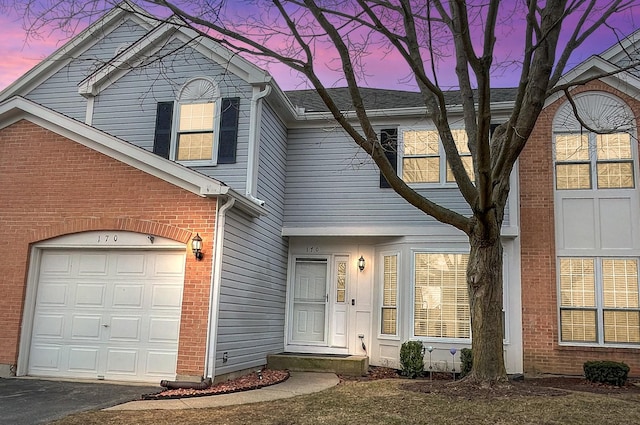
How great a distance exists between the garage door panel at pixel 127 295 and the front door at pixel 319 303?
13.3ft

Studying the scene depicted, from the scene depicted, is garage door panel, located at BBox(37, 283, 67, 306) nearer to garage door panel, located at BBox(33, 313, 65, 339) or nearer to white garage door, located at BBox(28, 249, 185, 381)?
white garage door, located at BBox(28, 249, 185, 381)

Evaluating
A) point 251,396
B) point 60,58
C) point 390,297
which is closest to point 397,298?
point 390,297

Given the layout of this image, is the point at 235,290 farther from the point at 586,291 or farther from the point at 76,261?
the point at 586,291

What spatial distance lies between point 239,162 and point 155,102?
8.25 ft

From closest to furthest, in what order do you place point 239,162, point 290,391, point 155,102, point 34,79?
1. point 290,391
2. point 239,162
3. point 155,102
4. point 34,79

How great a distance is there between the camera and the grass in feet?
19.9

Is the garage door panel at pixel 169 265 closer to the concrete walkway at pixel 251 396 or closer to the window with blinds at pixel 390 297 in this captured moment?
the concrete walkway at pixel 251 396

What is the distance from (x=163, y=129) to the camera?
11.4 meters

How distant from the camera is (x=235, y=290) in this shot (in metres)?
9.56

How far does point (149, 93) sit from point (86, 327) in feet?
16.6

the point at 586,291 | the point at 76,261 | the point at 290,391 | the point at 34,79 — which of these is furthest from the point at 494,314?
the point at 34,79

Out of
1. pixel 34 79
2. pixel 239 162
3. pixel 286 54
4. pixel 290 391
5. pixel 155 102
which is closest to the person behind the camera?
pixel 286 54

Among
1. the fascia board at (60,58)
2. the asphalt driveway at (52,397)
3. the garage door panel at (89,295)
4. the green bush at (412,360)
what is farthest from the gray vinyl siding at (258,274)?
the fascia board at (60,58)

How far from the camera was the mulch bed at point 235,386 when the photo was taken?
25.4ft
